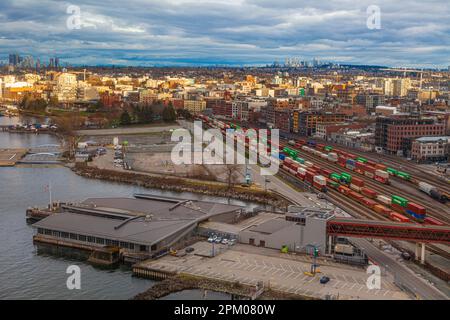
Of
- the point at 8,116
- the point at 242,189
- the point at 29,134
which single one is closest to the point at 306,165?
the point at 242,189

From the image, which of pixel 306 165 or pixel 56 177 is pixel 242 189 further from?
pixel 56 177

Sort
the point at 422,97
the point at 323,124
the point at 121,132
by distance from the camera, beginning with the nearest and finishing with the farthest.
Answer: the point at 323,124 → the point at 121,132 → the point at 422,97

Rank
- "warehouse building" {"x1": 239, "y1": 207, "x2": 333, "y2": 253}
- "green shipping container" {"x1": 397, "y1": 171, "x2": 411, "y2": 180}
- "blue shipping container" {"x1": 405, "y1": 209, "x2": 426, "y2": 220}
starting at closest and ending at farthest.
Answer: "warehouse building" {"x1": 239, "y1": 207, "x2": 333, "y2": 253}, "blue shipping container" {"x1": 405, "y1": 209, "x2": 426, "y2": 220}, "green shipping container" {"x1": 397, "y1": 171, "x2": 411, "y2": 180}

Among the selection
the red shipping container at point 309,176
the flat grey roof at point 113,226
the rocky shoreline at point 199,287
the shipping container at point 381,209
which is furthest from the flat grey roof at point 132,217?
the red shipping container at point 309,176

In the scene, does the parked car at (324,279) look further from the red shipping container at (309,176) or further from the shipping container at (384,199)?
the red shipping container at (309,176)

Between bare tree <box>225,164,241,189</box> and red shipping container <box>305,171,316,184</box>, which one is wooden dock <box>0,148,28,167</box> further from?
red shipping container <box>305,171,316,184</box>

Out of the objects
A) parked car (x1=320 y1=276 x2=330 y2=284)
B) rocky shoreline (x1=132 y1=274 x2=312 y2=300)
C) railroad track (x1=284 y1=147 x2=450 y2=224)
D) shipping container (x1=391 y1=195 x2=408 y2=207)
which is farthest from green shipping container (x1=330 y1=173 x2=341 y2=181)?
rocky shoreline (x1=132 y1=274 x2=312 y2=300)
